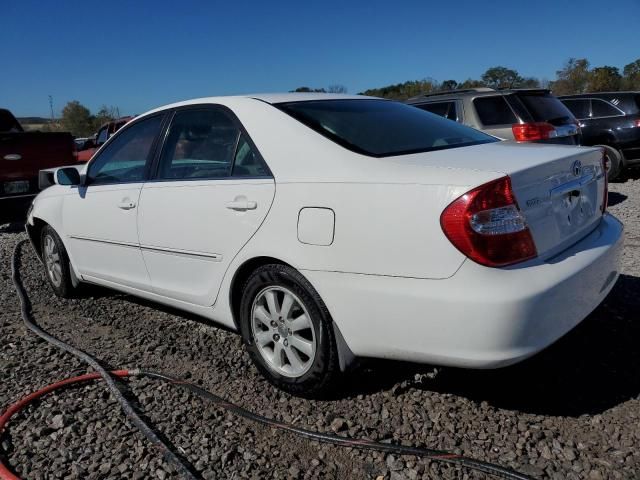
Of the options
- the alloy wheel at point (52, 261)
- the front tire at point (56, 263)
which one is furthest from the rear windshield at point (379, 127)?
the alloy wheel at point (52, 261)

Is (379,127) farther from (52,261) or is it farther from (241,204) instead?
(52,261)

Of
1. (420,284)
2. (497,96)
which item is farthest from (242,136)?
(497,96)

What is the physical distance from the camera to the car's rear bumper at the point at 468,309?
228cm

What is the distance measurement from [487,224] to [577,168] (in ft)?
2.72

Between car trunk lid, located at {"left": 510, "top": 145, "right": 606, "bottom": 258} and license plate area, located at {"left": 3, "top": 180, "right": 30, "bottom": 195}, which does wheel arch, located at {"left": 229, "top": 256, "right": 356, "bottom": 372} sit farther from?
license plate area, located at {"left": 3, "top": 180, "right": 30, "bottom": 195}

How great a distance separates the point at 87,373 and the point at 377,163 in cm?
217

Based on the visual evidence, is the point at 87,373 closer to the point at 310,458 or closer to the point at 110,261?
the point at 110,261

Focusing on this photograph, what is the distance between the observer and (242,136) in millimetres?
Answer: 3217

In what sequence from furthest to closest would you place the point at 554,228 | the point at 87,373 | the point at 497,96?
the point at 497,96, the point at 87,373, the point at 554,228

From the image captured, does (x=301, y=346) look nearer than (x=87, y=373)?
Yes

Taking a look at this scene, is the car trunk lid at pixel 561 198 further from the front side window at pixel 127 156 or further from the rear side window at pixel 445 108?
the rear side window at pixel 445 108

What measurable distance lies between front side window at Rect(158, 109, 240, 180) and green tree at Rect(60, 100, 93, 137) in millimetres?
59318

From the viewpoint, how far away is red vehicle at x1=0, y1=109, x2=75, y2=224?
8948 mm

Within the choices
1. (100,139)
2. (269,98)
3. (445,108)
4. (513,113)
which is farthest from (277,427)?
(100,139)
